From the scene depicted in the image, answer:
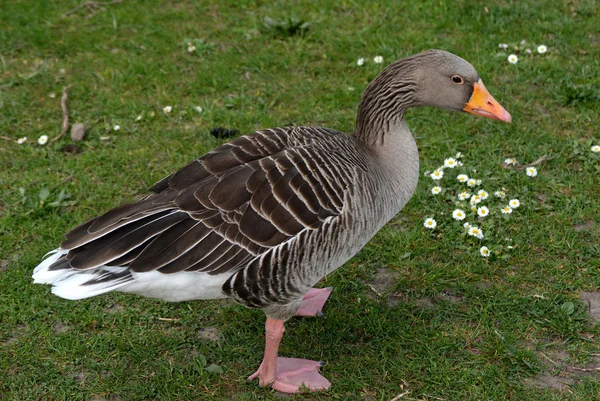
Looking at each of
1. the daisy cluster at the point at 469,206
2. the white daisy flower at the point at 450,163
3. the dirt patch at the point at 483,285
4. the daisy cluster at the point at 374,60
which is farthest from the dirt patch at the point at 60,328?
the daisy cluster at the point at 374,60

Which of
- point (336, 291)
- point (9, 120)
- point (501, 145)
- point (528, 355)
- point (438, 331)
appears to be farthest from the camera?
point (9, 120)

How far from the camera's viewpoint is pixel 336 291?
428 cm

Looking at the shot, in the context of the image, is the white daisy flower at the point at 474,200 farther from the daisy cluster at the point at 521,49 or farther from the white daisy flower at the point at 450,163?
the daisy cluster at the point at 521,49

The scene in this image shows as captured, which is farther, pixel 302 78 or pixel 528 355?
pixel 302 78

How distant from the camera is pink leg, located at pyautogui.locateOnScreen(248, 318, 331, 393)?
362 cm

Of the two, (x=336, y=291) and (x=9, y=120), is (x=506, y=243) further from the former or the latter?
(x=9, y=120)

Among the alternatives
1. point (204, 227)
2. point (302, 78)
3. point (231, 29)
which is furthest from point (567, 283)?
point (231, 29)

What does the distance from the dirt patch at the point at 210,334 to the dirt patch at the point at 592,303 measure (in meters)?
2.15

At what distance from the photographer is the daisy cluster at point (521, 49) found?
6039mm

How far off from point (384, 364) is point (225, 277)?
3.47 ft

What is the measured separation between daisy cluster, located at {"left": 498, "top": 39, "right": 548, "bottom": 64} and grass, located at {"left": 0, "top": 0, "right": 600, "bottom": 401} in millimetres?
85

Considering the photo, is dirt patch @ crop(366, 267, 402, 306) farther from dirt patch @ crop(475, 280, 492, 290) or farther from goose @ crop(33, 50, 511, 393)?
goose @ crop(33, 50, 511, 393)

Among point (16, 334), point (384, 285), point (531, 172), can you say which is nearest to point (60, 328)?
point (16, 334)

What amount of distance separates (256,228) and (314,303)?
1.01 meters
